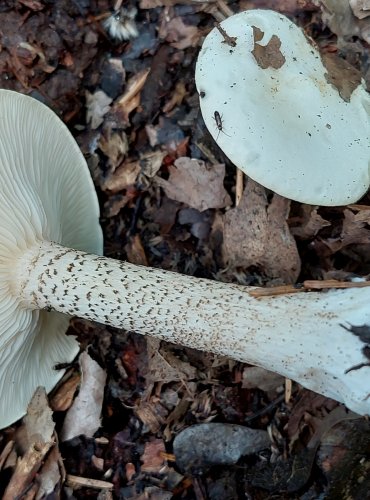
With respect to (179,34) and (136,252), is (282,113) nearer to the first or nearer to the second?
(179,34)

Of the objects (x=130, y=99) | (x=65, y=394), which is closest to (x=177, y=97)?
(x=130, y=99)

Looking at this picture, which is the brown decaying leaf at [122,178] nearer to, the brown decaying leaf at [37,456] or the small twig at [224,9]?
the small twig at [224,9]

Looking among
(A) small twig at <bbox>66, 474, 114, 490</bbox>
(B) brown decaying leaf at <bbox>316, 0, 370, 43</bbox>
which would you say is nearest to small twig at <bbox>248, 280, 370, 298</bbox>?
(A) small twig at <bbox>66, 474, 114, 490</bbox>

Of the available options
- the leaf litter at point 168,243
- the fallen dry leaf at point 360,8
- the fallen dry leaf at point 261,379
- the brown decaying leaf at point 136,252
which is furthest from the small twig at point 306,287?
the fallen dry leaf at point 360,8

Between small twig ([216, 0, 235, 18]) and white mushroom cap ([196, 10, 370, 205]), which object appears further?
small twig ([216, 0, 235, 18])

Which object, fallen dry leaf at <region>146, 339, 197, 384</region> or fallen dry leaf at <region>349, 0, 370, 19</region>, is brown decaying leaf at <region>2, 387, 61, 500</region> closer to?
fallen dry leaf at <region>146, 339, 197, 384</region>

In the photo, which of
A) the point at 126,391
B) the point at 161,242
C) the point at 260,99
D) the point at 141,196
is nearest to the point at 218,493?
the point at 126,391

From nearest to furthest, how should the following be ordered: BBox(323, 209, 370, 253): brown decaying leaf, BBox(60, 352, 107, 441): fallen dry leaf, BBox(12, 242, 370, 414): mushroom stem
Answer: BBox(12, 242, 370, 414): mushroom stem < BBox(323, 209, 370, 253): brown decaying leaf < BBox(60, 352, 107, 441): fallen dry leaf
